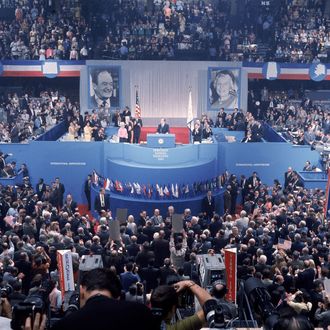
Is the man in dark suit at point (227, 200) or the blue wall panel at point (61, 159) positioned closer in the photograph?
the man in dark suit at point (227, 200)

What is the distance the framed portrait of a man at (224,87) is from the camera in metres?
25.0

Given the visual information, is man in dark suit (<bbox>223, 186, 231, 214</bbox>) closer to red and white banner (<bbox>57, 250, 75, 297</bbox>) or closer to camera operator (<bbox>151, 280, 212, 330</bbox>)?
red and white banner (<bbox>57, 250, 75, 297</bbox>)

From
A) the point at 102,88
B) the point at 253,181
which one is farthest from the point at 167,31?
the point at 253,181

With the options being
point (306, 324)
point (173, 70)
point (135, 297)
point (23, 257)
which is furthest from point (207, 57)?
point (306, 324)

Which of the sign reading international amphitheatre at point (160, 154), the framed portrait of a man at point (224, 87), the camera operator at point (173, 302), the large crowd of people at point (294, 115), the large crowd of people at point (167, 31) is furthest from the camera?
the large crowd of people at point (167, 31)

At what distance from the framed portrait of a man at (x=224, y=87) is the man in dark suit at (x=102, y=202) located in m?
8.98

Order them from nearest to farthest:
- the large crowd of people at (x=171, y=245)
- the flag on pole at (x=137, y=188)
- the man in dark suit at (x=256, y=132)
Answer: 1. the large crowd of people at (x=171, y=245)
2. the flag on pole at (x=137, y=188)
3. the man in dark suit at (x=256, y=132)

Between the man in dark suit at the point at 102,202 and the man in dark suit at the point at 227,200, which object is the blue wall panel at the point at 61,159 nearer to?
the man in dark suit at the point at 102,202

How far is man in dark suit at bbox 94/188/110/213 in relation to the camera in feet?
57.4

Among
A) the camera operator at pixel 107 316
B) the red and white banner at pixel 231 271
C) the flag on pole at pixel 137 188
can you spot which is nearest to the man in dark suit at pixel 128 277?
the red and white banner at pixel 231 271

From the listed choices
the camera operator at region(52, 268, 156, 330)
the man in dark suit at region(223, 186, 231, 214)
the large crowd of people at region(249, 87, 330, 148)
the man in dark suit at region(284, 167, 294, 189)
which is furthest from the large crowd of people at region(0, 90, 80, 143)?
the camera operator at region(52, 268, 156, 330)

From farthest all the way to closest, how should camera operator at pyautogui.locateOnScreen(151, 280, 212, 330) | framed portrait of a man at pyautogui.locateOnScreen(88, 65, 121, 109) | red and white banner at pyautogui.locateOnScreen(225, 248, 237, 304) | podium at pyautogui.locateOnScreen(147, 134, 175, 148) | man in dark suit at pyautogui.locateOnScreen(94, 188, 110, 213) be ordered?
1. framed portrait of a man at pyautogui.locateOnScreen(88, 65, 121, 109)
2. podium at pyautogui.locateOnScreen(147, 134, 175, 148)
3. man in dark suit at pyautogui.locateOnScreen(94, 188, 110, 213)
4. red and white banner at pyautogui.locateOnScreen(225, 248, 237, 304)
5. camera operator at pyautogui.locateOnScreen(151, 280, 212, 330)

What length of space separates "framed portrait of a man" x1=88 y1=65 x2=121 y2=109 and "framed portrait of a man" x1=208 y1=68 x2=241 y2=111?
350 centimetres

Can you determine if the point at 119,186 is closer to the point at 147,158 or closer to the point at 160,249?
the point at 147,158
